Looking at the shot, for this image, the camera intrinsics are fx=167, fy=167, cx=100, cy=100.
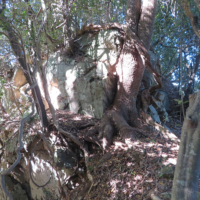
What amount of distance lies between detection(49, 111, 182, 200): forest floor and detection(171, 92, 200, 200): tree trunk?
51.0 inches

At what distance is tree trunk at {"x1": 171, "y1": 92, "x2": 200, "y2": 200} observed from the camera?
1876mm

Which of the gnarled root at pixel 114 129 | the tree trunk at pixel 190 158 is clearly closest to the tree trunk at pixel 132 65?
the gnarled root at pixel 114 129

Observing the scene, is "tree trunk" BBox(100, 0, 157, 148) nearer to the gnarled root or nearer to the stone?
the gnarled root

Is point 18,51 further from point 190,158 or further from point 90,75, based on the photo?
point 190,158

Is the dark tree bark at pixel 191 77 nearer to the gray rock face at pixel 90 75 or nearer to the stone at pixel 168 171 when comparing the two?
the gray rock face at pixel 90 75

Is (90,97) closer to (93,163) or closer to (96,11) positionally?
(93,163)

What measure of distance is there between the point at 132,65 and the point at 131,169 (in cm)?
352

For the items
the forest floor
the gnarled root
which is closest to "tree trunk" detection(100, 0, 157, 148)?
the gnarled root

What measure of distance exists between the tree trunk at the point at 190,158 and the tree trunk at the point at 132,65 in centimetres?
351

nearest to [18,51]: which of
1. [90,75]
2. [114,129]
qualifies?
[90,75]

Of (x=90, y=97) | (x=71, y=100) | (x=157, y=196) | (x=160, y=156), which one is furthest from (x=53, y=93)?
(x=157, y=196)

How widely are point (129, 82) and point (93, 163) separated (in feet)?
9.91

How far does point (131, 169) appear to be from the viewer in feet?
13.2

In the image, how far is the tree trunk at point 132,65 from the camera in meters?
5.71
